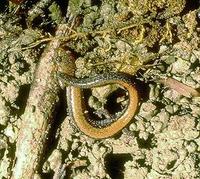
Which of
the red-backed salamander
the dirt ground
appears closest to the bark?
the dirt ground

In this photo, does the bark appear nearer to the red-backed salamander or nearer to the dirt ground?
the dirt ground

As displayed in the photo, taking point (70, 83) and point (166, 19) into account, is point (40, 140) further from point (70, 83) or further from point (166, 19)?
point (166, 19)

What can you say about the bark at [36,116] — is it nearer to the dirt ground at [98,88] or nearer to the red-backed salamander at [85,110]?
the dirt ground at [98,88]

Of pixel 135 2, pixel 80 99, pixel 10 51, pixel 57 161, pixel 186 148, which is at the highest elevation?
pixel 135 2

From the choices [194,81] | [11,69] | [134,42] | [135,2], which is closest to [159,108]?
[194,81]

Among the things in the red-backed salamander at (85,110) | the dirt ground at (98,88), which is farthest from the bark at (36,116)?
the red-backed salamander at (85,110)

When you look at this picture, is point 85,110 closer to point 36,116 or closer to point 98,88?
point 98,88
